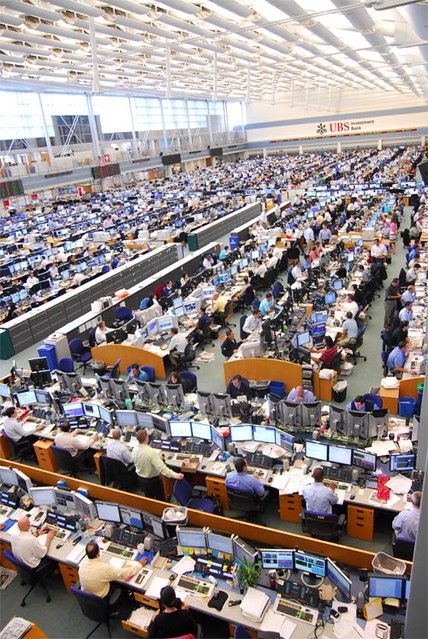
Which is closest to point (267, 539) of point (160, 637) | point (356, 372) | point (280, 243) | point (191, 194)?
point (160, 637)

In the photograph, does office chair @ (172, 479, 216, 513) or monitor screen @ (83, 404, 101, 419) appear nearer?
office chair @ (172, 479, 216, 513)

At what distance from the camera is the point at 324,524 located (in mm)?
5930

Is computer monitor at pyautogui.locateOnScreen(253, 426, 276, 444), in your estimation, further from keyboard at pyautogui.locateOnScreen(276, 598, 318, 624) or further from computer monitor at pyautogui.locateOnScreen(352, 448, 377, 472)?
keyboard at pyautogui.locateOnScreen(276, 598, 318, 624)

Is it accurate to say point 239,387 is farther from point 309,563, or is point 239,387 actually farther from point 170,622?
point 170,622

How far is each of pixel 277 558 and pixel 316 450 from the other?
1881 mm

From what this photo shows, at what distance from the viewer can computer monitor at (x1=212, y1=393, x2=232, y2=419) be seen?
7.87 meters

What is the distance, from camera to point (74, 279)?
56.6ft

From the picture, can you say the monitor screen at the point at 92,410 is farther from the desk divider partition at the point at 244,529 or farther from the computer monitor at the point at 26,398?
the desk divider partition at the point at 244,529

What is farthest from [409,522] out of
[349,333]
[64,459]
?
[349,333]

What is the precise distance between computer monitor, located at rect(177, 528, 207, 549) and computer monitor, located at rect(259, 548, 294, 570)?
2.42 ft

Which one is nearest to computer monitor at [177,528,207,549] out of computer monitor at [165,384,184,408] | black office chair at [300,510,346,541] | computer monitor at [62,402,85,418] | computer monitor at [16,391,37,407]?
black office chair at [300,510,346,541]

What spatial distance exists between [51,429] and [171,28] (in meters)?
13.5

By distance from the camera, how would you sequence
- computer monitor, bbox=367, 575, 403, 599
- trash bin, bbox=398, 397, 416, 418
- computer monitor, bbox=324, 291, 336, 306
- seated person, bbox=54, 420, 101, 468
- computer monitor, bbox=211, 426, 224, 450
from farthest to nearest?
computer monitor, bbox=324, 291, 336, 306
seated person, bbox=54, 420, 101, 468
trash bin, bbox=398, 397, 416, 418
computer monitor, bbox=211, 426, 224, 450
computer monitor, bbox=367, 575, 403, 599

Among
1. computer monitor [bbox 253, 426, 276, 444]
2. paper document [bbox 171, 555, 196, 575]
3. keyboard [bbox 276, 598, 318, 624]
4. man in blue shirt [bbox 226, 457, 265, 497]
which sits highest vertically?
computer monitor [bbox 253, 426, 276, 444]
